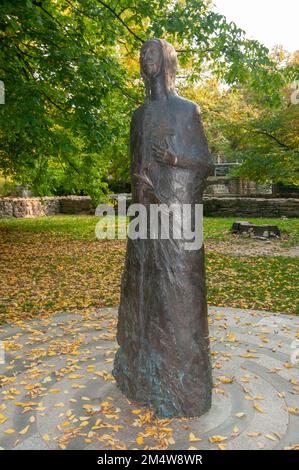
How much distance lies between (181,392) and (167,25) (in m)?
6.46

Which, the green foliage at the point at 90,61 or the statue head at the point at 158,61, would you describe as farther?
the green foliage at the point at 90,61

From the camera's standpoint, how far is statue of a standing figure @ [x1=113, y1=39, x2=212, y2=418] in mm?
3162

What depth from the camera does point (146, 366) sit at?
338 cm

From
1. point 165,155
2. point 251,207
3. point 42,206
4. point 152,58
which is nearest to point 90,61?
point 152,58

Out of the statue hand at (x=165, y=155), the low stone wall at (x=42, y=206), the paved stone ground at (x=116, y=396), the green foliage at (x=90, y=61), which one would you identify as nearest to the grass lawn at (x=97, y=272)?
the paved stone ground at (x=116, y=396)

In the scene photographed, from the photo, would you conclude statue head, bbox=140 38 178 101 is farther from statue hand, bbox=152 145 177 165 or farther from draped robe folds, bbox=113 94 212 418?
statue hand, bbox=152 145 177 165

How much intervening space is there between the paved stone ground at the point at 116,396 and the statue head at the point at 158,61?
2720 millimetres

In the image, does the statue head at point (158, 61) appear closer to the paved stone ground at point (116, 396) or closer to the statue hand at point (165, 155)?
the statue hand at point (165, 155)

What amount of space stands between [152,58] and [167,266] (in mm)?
1638

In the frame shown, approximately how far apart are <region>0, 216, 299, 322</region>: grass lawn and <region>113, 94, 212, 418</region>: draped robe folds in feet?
12.2

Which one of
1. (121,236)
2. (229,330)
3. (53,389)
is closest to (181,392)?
(53,389)

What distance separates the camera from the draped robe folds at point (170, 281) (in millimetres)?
3180
